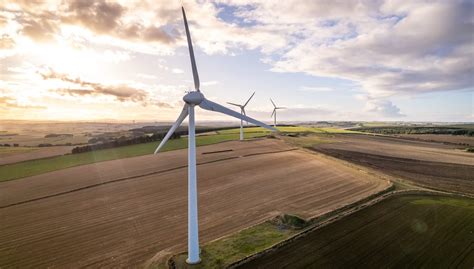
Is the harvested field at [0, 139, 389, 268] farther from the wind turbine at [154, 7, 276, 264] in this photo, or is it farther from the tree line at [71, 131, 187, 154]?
the tree line at [71, 131, 187, 154]

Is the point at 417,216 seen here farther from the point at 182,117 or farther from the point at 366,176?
the point at 182,117

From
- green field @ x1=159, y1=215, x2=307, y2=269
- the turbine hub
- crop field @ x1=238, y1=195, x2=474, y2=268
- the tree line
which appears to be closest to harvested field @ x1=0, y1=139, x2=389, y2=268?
green field @ x1=159, y1=215, x2=307, y2=269

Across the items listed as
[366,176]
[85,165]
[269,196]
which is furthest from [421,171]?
[85,165]

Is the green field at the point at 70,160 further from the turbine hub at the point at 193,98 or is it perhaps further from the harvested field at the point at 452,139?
the harvested field at the point at 452,139

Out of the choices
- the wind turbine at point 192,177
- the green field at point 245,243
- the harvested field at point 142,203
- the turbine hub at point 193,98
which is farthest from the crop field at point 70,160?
the turbine hub at point 193,98

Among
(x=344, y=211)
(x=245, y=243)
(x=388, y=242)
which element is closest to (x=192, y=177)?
(x=245, y=243)

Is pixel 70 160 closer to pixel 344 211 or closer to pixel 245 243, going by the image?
pixel 245 243
